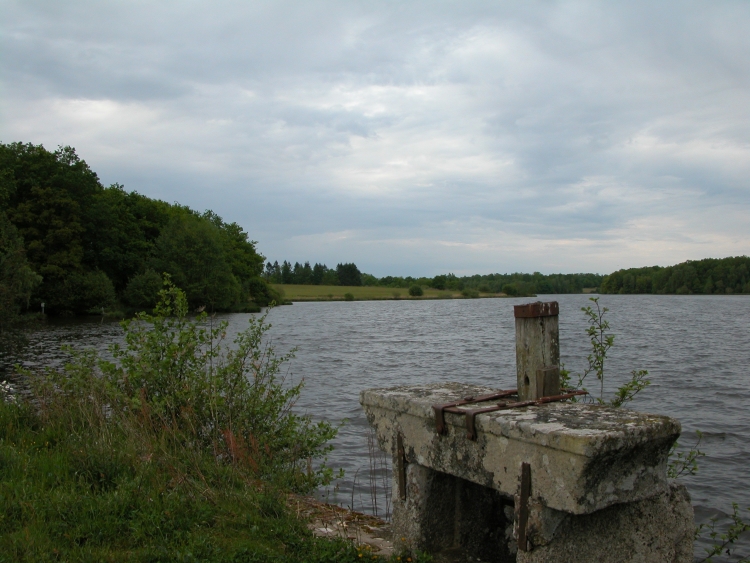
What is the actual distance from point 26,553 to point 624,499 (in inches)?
146

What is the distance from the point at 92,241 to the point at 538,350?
207 feet

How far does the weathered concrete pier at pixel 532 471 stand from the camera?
3.07 metres

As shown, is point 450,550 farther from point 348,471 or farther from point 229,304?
point 229,304

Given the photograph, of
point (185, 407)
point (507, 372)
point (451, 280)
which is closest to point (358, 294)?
point (451, 280)

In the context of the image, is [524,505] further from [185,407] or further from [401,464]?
[185,407]

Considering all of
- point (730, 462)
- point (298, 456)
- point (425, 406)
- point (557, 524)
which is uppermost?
point (425, 406)

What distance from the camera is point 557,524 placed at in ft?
10.7

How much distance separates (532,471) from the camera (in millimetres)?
3213

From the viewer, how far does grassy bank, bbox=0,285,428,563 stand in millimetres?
4242

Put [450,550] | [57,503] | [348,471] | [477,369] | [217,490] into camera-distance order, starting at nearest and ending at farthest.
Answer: [450,550], [57,503], [217,490], [348,471], [477,369]

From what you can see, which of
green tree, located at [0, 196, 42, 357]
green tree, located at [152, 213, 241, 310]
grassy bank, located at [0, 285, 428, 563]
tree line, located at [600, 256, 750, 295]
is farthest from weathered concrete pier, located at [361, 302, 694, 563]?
tree line, located at [600, 256, 750, 295]

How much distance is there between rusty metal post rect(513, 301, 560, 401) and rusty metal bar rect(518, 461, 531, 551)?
81cm

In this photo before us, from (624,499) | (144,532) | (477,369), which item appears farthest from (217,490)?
(477,369)

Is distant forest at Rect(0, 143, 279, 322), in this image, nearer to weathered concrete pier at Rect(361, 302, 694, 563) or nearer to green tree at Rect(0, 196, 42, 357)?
green tree at Rect(0, 196, 42, 357)
